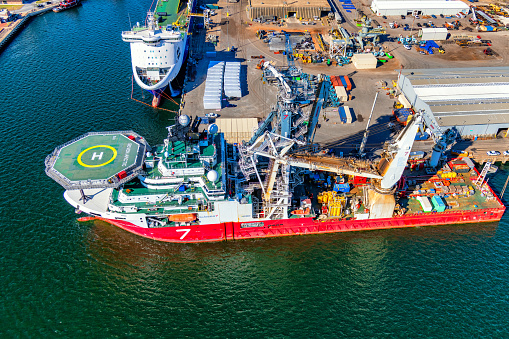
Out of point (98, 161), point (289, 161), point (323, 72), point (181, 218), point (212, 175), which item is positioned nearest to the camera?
point (289, 161)

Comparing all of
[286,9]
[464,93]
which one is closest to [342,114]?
[464,93]

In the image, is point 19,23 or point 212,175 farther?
point 19,23

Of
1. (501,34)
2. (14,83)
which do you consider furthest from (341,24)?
(14,83)

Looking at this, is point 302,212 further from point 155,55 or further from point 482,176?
point 155,55

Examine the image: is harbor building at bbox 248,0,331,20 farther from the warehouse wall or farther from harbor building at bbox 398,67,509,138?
harbor building at bbox 398,67,509,138

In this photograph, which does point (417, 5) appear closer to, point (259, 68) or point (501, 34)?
point (501, 34)

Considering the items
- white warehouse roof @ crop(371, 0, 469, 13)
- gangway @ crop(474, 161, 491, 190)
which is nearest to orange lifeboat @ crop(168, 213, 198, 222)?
gangway @ crop(474, 161, 491, 190)

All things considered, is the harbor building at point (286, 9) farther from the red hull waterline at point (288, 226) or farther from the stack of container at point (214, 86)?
the red hull waterline at point (288, 226)
